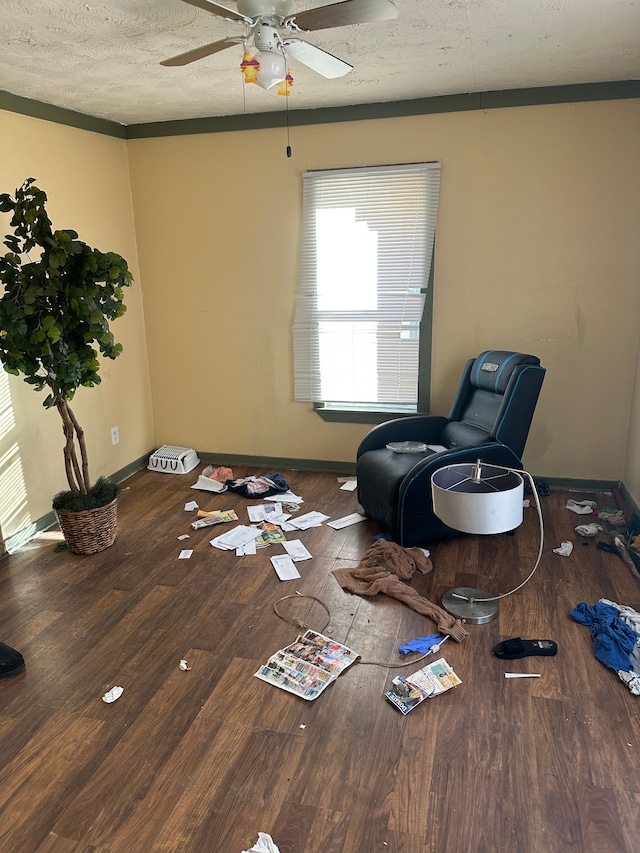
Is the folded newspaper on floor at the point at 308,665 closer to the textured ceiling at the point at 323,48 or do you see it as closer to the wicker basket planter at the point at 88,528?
the wicker basket planter at the point at 88,528

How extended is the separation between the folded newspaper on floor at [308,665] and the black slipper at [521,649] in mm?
590

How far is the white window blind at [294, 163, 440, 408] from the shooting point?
404 centimetres

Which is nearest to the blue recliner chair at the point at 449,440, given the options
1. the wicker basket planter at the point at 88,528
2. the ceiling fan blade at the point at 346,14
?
the wicker basket planter at the point at 88,528

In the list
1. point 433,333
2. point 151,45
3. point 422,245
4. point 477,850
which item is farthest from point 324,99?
point 477,850

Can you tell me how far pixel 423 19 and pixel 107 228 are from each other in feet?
8.65

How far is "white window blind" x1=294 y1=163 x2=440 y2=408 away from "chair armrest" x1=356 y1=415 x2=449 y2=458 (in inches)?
15.2

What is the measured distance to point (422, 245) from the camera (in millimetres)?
4055

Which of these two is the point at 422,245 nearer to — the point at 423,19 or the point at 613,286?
the point at 613,286

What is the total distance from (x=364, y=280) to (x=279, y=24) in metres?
2.04

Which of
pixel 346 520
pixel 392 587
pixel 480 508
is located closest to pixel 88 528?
pixel 346 520

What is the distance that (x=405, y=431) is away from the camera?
391 centimetres

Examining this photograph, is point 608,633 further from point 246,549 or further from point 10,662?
point 10,662

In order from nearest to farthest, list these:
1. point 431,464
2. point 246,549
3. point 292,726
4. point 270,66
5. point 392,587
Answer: point 292,726 → point 270,66 → point 392,587 → point 431,464 → point 246,549

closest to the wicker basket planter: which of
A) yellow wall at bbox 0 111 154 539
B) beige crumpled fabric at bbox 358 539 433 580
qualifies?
yellow wall at bbox 0 111 154 539
